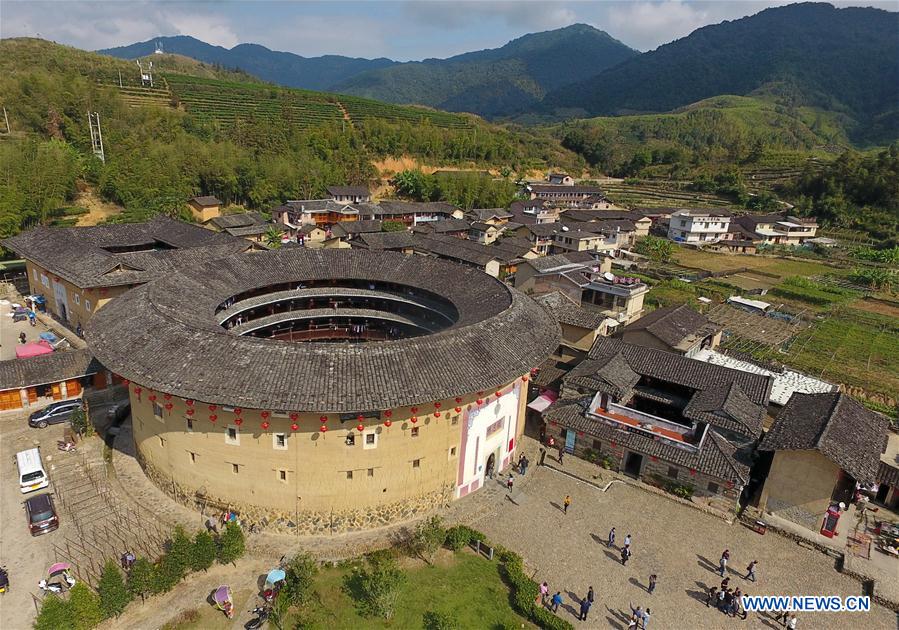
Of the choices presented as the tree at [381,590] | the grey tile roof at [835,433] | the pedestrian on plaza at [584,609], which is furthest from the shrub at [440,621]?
the grey tile roof at [835,433]

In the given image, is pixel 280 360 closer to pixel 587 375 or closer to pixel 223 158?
pixel 587 375

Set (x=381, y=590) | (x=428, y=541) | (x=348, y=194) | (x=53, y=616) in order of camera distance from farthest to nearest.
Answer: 1. (x=348, y=194)
2. (x=428, y=541)
3. (x=381, y=590)
4. (x=53, y=616)

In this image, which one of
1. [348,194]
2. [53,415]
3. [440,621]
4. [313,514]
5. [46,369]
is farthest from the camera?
[348,194]

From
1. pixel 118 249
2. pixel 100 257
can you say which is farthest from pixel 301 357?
pixel 118 249

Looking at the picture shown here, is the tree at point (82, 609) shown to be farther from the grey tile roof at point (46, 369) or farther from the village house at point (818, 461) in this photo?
the village house at point (818, 461)

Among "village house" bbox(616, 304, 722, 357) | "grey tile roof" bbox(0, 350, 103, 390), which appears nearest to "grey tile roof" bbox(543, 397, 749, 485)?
"village house" bbox(616, 304, 722, 357)

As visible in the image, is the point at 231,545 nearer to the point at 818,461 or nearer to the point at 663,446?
the point at 663,446

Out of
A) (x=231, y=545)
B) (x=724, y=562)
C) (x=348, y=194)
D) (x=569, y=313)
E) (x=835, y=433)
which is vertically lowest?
(x=724, y=562)
